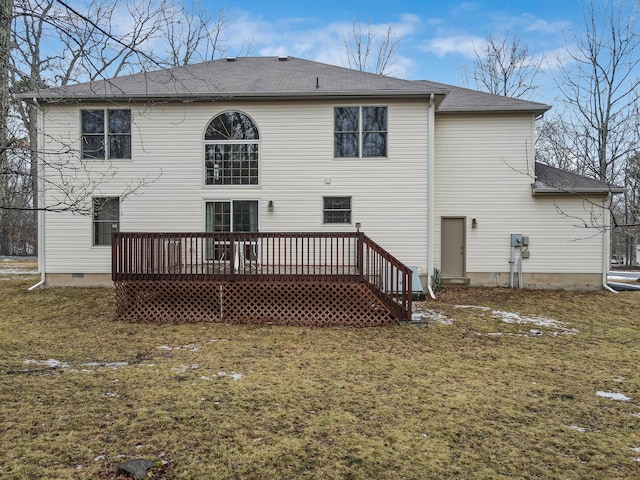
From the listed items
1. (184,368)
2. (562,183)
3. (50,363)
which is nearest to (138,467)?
(184,368)

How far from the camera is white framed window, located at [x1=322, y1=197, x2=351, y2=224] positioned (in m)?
11.1

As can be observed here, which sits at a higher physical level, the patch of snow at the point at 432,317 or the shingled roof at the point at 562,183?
the shingled roof at the point at 562,183

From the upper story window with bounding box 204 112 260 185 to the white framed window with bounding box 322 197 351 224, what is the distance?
201cm

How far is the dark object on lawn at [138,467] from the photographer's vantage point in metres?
2.89

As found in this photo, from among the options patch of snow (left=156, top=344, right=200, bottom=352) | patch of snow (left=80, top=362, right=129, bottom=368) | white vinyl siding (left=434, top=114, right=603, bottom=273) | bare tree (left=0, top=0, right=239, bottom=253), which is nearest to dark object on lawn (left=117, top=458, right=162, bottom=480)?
bare tree (left=0, top=0, right=239, bottom=253)

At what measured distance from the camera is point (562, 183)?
38.9 ft

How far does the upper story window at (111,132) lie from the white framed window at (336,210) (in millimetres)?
5530

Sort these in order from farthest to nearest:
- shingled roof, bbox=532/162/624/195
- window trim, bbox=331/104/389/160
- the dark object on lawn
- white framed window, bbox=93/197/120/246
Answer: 1. shingled roof, bbox=532/162/624/195
2. white framed window, bbox=93/197/120/246
3. window trim, bbox=331/104/389/160
4. the dark object on lawn

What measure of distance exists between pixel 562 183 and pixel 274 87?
8.55 metres

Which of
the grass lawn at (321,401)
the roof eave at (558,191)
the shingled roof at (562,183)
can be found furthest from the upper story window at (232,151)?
the shingled roof at (562,183)

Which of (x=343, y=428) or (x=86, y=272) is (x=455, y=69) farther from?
(x=343, y=428)

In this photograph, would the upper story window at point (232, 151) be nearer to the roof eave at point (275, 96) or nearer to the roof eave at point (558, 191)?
the roof eave at point (275, 96)

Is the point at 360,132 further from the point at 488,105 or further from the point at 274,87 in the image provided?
the point at 488,105

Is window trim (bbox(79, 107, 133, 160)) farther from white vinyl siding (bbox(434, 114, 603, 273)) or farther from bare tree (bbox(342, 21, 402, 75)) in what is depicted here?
bare tree (bbox(342, 21, 402, 75))
